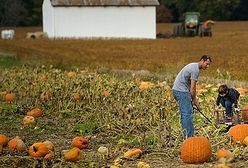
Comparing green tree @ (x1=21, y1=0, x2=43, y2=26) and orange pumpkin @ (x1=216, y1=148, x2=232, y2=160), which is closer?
orange pumpkin @ (x1=216, y1=148, x2=232, y2=160)

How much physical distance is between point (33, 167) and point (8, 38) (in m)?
55.1

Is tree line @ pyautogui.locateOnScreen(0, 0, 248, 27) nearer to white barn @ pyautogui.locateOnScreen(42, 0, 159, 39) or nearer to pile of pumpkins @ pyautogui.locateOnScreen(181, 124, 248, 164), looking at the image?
white barn @ pyautogui.locateOnScreen(42, 0, 159, 39)

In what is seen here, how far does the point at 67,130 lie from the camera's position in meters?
11.1

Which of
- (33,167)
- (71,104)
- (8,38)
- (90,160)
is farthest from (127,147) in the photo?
(8,38)

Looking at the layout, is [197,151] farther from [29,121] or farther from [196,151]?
[29,121]

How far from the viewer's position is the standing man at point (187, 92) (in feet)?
29.3

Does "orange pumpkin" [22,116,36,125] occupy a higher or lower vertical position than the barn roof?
lower

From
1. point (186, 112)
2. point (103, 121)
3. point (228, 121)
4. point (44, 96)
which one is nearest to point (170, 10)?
point (44, 96)

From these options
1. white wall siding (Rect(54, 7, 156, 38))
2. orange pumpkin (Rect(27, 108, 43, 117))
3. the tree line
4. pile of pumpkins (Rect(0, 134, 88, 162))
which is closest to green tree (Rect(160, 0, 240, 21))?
the tree line

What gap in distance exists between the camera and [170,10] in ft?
328

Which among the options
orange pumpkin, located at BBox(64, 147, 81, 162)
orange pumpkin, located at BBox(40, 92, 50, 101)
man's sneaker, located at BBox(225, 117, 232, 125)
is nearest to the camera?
orange pumpkin, located at BBox(64, 147, 81, 162)

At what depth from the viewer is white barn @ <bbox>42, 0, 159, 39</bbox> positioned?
55.9m

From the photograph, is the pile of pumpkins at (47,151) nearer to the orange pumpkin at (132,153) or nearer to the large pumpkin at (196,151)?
the orange pumpkin at (132,153)

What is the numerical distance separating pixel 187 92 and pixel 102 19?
4785cm
